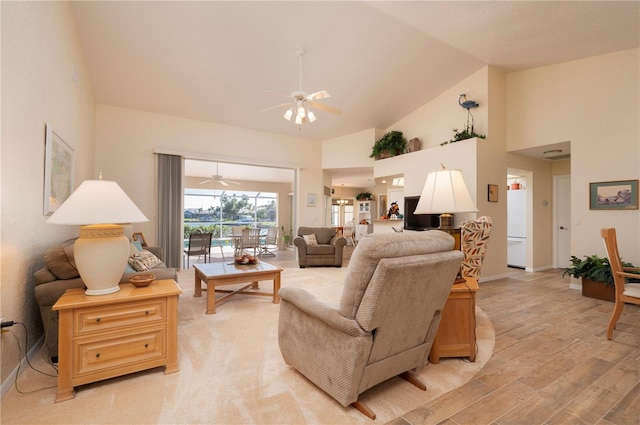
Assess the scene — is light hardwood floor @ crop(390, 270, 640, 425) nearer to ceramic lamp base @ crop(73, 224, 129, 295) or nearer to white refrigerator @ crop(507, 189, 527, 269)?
ceramic lamp base @ crop(73, 224, 129, 295)

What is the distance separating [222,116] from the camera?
6.01m

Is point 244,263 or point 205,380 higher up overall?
point 244,263

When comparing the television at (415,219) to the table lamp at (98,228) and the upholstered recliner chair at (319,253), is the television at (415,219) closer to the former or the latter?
the upholstered recliner chair at (319,253)

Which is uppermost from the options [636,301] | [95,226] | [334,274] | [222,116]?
[222,116]

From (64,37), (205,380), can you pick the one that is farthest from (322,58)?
(205,380)

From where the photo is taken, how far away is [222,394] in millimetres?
1810

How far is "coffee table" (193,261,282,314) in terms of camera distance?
3.30m

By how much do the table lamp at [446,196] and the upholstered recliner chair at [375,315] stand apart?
526 millimetres

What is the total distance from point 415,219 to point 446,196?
3.74 metres

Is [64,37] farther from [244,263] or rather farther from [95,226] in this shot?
[244,263]

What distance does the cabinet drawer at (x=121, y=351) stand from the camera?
1.79m

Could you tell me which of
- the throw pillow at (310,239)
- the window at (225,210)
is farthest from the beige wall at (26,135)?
the window at (225,210)

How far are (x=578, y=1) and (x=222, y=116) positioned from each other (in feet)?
18.4

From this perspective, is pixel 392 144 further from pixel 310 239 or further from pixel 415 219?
pixel 310 239
